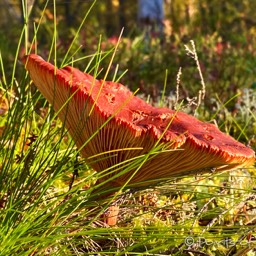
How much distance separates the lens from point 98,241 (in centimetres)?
236

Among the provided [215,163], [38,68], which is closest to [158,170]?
[215,163]

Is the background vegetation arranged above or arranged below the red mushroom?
below

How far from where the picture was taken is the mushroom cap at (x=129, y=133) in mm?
1906

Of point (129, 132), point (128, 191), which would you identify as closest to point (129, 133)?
point (129, 132)

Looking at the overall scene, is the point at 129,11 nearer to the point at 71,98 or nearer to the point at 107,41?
the point at 107,41

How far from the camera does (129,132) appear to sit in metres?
1.91

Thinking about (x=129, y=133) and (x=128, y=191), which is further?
(x=128, y=191)

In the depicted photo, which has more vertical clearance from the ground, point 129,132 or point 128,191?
point 129,132

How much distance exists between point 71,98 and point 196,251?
2.36 ft

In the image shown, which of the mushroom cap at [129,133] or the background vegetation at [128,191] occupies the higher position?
the mushroom cap at [129,133]

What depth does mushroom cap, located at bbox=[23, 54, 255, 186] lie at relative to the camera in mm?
1906

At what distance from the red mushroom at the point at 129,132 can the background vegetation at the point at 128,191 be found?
8cm

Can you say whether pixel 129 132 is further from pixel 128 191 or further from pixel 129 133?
pixel 128 191

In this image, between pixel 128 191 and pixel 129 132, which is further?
pixel 128 191
